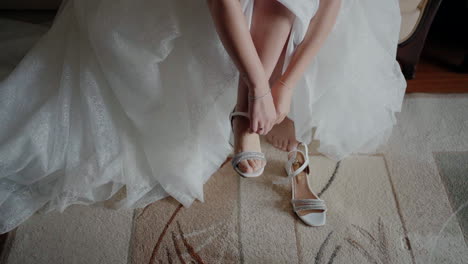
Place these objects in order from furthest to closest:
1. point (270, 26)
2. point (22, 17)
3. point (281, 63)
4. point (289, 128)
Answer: point (22, 17) < point (289, 128) < point (281, 63) < point (270, 26)

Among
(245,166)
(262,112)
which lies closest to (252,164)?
(245,166)

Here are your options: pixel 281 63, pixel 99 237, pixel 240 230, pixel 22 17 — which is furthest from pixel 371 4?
pixel 22 17

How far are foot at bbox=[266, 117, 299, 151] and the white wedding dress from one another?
5 cm

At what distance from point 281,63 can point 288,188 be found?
1.12 feet

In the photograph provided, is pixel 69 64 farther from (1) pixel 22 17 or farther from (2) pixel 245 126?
(1) pixel 22 17

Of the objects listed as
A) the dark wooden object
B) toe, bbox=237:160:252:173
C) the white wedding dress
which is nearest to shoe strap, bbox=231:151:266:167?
toe, bbox=237:160:252:173

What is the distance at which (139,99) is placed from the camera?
826 millimetres

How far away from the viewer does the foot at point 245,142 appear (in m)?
0.80

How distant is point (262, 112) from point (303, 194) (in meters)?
0.29

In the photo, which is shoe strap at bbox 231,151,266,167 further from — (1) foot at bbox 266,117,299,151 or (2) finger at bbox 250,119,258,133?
(1) foot at bbox 266,117,299,151

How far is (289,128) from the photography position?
0.96 m

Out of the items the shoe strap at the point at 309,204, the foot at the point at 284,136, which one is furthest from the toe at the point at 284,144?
the shoe strap at the point at 309,204

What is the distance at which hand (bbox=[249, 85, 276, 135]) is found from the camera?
29.5 inches

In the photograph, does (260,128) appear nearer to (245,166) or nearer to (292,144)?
(245,166)
